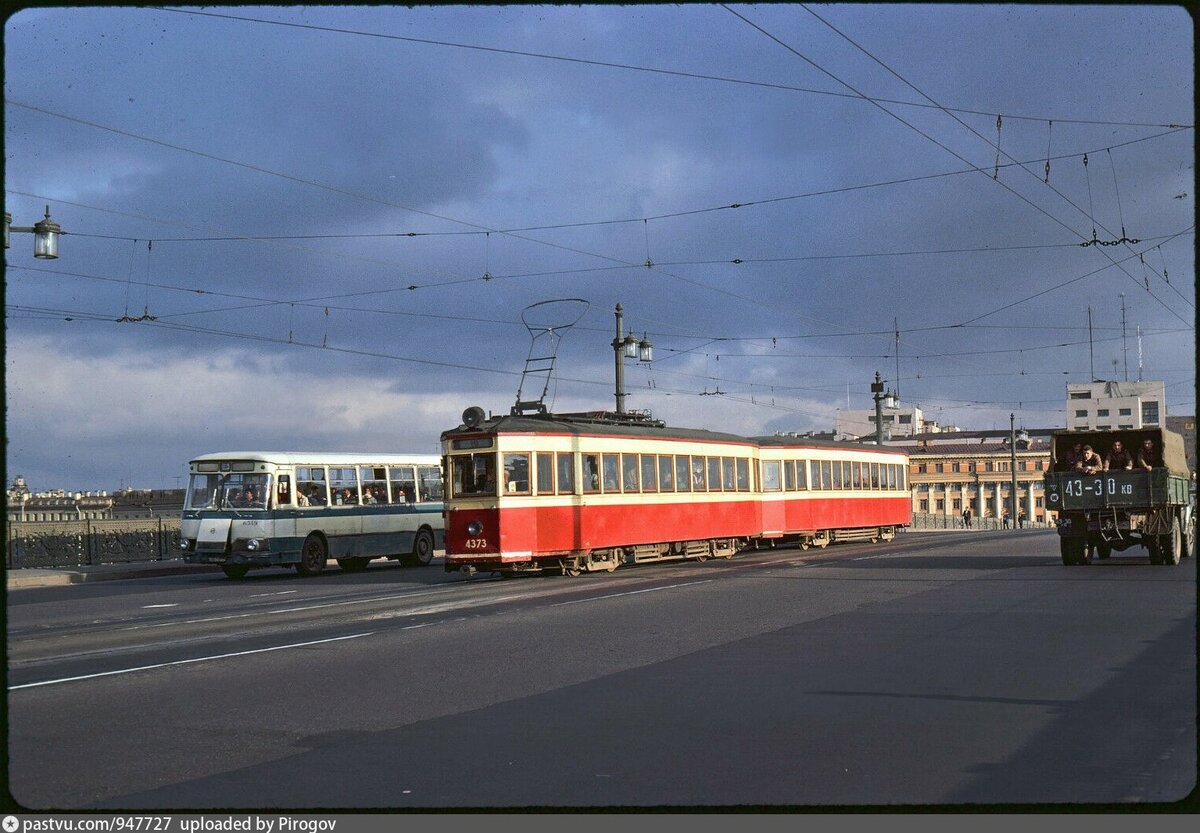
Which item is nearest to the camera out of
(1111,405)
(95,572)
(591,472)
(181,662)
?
(181,662)

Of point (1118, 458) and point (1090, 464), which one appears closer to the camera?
point (1090, 464)

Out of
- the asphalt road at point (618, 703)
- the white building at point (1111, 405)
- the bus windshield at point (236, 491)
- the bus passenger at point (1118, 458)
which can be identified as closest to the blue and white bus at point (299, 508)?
the bus windshield at point (236, 491)

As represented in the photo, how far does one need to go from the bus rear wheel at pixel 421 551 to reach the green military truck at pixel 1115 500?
1538cm

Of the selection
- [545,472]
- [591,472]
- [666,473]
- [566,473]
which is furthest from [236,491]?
[666,473]

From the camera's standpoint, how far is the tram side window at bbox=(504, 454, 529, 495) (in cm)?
2534

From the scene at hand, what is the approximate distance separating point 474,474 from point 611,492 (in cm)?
348

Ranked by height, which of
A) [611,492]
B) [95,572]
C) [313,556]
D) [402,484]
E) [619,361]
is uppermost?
[619,361]

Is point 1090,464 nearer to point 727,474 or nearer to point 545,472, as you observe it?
point 727,474

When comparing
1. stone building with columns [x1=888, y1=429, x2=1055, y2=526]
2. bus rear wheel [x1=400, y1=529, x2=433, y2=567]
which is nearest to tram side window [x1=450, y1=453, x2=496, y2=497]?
bus rear wheel [x1=400, y1=529, x2=433, y2=567]

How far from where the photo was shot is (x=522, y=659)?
12.5 meters

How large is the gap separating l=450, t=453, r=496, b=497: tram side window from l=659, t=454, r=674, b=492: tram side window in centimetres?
560

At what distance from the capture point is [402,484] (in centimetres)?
3197

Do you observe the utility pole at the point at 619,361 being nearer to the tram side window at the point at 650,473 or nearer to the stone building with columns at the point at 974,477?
the tram side window at the point at 650,473

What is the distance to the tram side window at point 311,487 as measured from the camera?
95.6 ft
